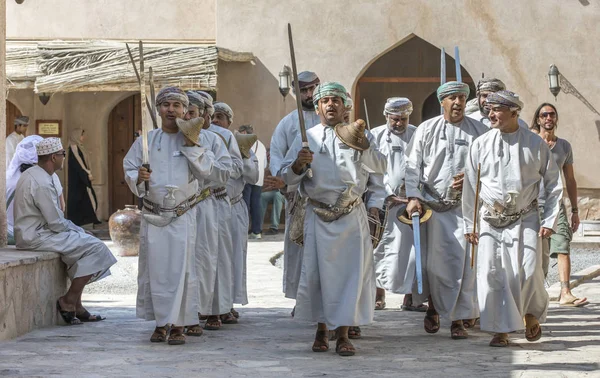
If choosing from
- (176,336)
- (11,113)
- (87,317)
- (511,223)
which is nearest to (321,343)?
(176,336)

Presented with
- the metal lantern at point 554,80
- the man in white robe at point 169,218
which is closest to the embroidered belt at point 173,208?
the man in white robe at point 169,218

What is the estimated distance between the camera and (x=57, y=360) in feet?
22.0

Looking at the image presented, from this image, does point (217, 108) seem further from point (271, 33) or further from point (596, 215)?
point (596, 215)

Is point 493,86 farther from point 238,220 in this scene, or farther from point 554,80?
point 554,80

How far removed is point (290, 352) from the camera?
710cm

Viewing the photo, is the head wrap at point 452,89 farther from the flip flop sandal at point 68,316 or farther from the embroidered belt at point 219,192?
the flip flop sandal at point 68,316

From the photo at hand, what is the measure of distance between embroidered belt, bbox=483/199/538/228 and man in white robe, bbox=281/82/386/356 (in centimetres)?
73

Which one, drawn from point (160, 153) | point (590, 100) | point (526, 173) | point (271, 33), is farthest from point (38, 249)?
point (590, 100)

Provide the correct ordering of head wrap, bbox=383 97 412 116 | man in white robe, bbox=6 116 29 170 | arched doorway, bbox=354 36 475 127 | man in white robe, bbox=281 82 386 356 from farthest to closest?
arched doorway, bbox=354 36 475 127
man in white robe, bbox=6 116 29 170
head wrap, bbox=383 97 412 116
man in white robe, bbox=281 82 386 356

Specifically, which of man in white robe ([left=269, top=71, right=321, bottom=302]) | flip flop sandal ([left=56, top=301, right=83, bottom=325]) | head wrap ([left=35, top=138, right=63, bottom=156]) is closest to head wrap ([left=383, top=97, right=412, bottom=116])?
man in white robe ([left=269, top=71, right=321, bottom=302])

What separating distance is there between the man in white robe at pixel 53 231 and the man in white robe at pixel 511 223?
9.62 feet

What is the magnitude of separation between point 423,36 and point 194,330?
11598mm

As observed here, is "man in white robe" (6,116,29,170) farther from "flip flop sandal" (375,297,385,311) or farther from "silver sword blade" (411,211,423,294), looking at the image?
"silver sword blade" (411,211,423,294)

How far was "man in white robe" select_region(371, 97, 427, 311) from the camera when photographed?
29.3 ft
